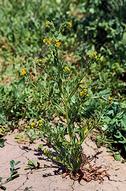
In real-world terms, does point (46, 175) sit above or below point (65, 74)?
below

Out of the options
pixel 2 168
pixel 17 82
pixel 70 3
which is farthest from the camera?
pixel 70 3

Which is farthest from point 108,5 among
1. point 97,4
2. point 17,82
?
point 17,82

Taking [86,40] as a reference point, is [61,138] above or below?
below

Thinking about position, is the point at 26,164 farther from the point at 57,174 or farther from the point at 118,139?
the point at 118,139

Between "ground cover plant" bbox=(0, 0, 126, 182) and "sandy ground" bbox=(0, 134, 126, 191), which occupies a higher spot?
"ground cover plant" bbox=(0, 0, 126, 182)
